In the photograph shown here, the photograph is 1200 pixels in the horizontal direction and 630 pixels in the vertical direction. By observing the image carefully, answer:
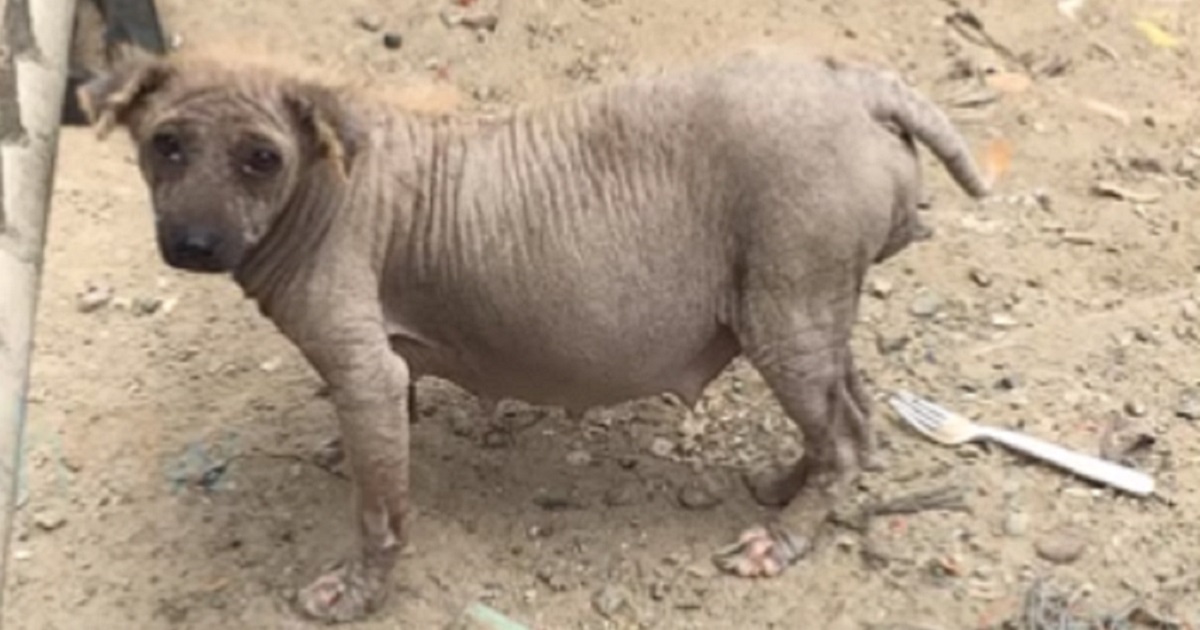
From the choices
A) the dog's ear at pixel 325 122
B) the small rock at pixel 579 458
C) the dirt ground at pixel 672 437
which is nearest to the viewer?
the dog's ear at pixel 325 122

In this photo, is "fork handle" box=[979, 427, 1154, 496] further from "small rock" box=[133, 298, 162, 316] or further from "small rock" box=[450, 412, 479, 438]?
"small rock" box=[133, 298, 162, 316]

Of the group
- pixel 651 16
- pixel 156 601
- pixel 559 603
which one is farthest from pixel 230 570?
pixel 651 16

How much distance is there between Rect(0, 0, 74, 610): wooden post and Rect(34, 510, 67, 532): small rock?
2.64 feet

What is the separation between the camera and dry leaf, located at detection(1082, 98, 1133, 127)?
4.95 meters

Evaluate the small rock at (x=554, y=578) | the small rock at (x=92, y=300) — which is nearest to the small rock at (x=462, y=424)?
the small rock at (x=554, y=578)

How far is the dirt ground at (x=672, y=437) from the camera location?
148 inches

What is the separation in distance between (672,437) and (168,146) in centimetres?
126

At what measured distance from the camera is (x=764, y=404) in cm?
418

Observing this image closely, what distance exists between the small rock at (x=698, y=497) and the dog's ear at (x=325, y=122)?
970 millimetres

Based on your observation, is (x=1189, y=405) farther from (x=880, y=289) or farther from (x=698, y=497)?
(x=698, y=497)

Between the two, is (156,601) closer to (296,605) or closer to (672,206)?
(296,605)

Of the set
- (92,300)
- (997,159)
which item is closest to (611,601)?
(92,300)

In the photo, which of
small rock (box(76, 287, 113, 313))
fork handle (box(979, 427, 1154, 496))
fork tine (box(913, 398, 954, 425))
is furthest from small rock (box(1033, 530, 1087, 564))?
small rock (box(76, 287, 113, 313))

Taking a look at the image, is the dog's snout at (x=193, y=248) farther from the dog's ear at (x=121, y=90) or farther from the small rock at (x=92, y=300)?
the small rock at (x=92, y=300)
